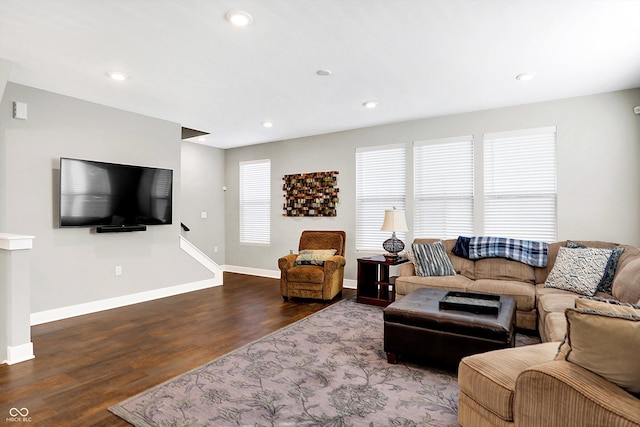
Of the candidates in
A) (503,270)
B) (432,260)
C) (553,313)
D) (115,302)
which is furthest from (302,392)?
(115,302)

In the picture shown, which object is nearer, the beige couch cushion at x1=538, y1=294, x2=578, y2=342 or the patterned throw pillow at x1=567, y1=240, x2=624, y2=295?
the beige couch cushion at x1=538, y1=294, x2=578, y2=342

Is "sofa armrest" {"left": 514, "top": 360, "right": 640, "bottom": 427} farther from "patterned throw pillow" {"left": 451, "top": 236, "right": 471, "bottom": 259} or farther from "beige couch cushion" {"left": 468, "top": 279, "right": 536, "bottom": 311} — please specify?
"patterned throw pillow" {"left": 451, "top": 236, "right": 471, "bottom": 259}

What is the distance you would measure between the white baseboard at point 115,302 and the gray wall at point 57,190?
0.19ft

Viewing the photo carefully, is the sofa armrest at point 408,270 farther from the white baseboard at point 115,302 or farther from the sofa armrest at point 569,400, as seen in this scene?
the white baseboard at point 115,302

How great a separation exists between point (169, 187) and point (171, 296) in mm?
1605

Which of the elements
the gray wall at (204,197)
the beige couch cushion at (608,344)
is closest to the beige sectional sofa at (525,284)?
the beige couch cushion at (608,344)

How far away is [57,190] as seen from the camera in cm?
403

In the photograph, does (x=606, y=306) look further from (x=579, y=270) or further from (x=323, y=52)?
(x=323, y=52)

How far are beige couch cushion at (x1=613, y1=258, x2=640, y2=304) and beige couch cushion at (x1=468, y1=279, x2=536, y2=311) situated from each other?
0.66 meters

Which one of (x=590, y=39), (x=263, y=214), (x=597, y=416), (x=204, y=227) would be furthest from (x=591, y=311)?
(x=204, y=227)

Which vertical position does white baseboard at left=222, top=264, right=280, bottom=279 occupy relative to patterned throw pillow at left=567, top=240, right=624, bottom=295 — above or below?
below

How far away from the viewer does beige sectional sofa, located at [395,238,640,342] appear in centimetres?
273

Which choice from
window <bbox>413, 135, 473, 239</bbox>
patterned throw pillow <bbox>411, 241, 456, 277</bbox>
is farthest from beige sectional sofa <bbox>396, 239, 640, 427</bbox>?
window <bbox>413, 135, 473, 239</bbox>

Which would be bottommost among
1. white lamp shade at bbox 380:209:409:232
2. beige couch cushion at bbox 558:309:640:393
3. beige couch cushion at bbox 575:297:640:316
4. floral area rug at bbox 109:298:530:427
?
floral area rug at bbox 109:298:530:427
